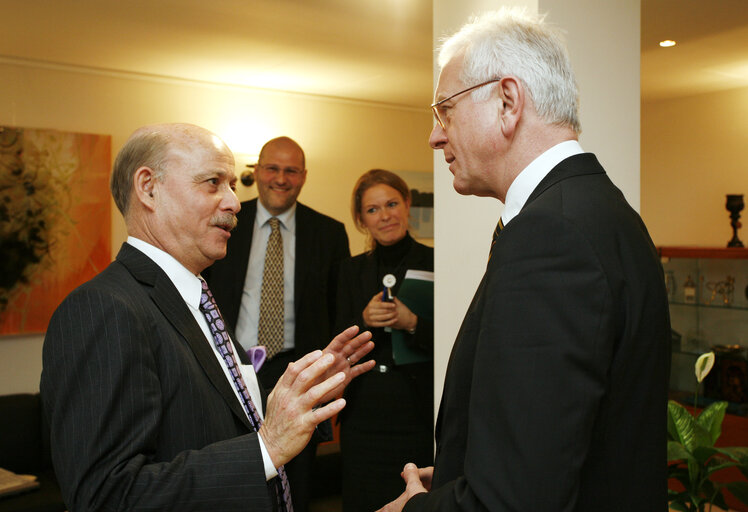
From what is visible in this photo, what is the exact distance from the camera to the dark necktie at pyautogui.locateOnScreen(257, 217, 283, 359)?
3.06m

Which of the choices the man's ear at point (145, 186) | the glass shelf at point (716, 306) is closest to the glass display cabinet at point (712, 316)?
the glass shelf at point (716, 306)

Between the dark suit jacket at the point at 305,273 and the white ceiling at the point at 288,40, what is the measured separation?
1.26 m

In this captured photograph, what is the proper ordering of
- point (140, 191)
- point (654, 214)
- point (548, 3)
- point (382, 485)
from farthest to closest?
point (654, 214)
point (382, 485)
point (548, 3)
point (140, 191)

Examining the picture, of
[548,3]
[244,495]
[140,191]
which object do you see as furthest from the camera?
[548,3]

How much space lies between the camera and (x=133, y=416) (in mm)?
1187

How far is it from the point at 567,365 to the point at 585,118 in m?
1.42

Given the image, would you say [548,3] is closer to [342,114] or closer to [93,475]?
[93,475]

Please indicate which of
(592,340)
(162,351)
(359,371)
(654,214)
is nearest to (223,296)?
(359,371)

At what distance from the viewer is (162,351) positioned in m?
1.29

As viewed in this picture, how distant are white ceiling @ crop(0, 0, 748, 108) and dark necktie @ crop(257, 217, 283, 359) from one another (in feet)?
4.42

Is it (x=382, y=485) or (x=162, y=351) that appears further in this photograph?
(x=382, y=485)

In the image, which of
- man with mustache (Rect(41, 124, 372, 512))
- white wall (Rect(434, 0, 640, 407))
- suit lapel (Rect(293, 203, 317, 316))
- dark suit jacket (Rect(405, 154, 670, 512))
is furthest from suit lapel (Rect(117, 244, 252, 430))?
suit lapel (Rect(293, 203, 317, 316))

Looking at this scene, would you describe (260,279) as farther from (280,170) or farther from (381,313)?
(381,313)

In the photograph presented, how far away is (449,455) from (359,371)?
613mm
